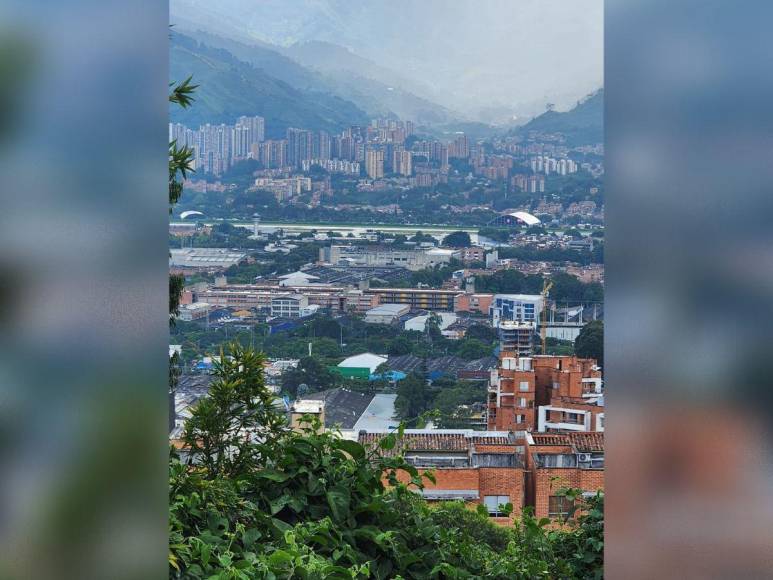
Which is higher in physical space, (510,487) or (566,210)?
(566,210)

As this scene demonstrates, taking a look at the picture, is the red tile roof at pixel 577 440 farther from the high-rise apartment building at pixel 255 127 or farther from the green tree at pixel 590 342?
the high-rise apartment building at pixel 255 127

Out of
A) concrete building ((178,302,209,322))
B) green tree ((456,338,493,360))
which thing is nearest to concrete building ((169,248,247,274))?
concrete building ((178,302,209,322))

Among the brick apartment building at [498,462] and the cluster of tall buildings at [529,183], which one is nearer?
the brick apartment building at [498,462]

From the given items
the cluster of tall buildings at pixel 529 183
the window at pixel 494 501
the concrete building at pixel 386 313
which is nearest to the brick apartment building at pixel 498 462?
the window at pixel 494 501
